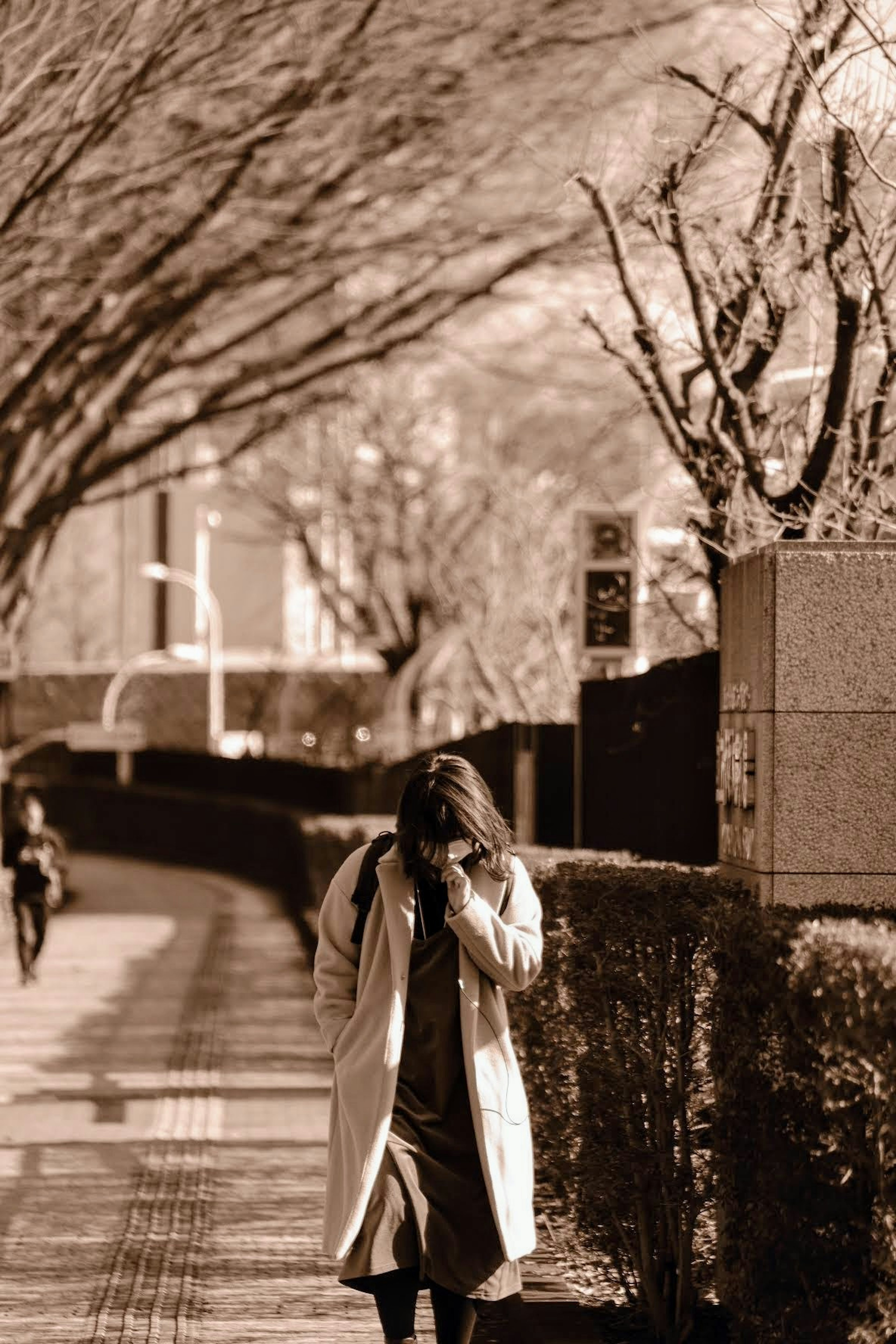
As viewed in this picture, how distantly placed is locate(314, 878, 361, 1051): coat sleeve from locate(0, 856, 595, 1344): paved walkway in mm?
1437

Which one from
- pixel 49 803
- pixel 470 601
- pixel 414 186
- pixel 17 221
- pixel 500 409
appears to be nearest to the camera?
pixel 17 221

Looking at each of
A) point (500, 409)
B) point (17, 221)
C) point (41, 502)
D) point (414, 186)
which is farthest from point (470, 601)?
point (17, 221)

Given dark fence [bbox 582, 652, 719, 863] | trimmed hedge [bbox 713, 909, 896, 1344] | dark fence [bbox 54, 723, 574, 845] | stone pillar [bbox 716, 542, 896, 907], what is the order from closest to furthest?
trimmed hedge [bbox 713, 909, 896, 1344] < stone pillar [bbox 716, 542, 896, 907] < dark fence [bbox 582, 652, 719, 863] < dark fence [bbox 54, 723, 574, 845]

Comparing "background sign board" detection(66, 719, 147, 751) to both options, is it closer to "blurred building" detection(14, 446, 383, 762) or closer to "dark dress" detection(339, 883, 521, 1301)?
"blurred building" detection(14, 446, 383, 762)

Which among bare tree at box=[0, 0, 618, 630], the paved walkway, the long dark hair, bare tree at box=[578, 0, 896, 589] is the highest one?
bare tree at box=[0, 0, 618, 630]

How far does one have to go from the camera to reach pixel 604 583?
11875 mm

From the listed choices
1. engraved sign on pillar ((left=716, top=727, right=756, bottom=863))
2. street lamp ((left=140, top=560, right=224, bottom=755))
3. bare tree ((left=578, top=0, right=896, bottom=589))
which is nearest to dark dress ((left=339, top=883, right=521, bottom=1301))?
engraved sign on pillar ((left=716, top=727, right=756, bottom=863))

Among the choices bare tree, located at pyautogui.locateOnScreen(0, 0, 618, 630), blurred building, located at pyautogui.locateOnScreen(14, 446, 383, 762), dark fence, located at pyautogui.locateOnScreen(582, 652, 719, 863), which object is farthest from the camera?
blurred building, located at pyautogui.locateOnScreen(14, 446, 383, 762)

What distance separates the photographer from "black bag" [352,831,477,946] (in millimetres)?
5211

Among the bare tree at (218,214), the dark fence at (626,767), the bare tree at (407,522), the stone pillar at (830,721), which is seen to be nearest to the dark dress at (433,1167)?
the stone pillar at (830,721)

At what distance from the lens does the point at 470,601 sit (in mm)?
32938

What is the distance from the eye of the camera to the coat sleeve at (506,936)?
507 centimetres

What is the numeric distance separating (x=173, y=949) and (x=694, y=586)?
12.9 m

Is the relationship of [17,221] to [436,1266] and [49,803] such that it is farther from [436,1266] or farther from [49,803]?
[49,803]
